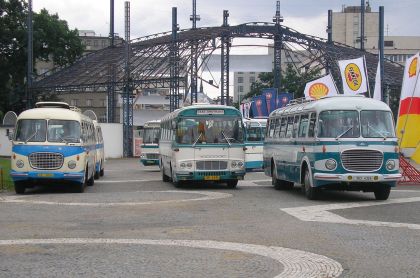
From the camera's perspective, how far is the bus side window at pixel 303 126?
61.6ft

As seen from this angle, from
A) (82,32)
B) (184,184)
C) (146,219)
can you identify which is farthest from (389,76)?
(82,32)

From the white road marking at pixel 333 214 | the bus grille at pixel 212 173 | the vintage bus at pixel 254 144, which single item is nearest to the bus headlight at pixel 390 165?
the white road marking at pixel 333 214

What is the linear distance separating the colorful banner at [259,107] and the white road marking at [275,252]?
122ft

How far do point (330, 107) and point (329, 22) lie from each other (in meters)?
42.2

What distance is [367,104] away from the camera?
17891 mm

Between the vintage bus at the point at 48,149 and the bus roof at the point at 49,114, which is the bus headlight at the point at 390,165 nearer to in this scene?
the vintage bus at the point at 48,149

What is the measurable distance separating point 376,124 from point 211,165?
6101mm

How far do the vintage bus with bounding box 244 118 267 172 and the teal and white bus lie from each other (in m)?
9.58

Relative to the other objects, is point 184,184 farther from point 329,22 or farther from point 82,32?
point 82,32

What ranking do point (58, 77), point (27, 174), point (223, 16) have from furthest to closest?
1. point (58, 77)
2. point (223, 16)
3. point (27, 174)

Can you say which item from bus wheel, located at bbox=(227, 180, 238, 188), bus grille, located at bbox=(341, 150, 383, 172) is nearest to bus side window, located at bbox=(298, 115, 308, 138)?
bus grille, located at bbox=(341, 150, 383, 172)

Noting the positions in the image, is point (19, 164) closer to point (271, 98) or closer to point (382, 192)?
point (382, 192)

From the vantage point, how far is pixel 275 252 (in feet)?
32.9

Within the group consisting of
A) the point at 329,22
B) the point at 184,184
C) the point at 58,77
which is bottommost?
the point at 184,184
